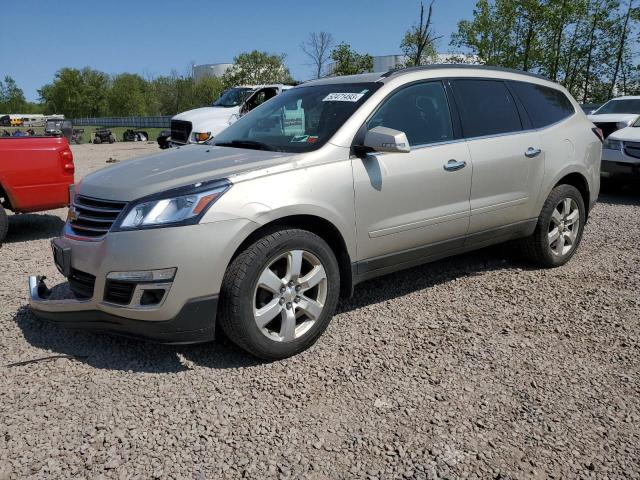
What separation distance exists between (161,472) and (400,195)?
2237 mm

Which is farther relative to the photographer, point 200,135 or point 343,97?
point 200,135

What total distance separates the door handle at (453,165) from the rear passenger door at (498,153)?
128 mm

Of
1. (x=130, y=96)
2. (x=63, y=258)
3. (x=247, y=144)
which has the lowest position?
(x=63, y=258)

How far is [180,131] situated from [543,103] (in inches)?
404

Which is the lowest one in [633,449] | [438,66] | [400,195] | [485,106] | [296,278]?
[633,449]

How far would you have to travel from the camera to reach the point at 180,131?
13.4 m

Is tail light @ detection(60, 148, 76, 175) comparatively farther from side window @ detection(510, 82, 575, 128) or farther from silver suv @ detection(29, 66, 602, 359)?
side window @ detection(510, 82, 575, 128)

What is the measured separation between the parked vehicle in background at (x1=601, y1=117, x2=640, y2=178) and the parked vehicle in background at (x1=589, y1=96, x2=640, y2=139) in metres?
1.11

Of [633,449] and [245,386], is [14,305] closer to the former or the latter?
[245,386]

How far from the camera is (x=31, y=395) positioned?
9.70 ft

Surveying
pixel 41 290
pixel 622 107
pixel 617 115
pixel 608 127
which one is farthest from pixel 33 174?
pixel 622 107

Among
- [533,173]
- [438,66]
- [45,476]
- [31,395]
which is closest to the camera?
[45,476]

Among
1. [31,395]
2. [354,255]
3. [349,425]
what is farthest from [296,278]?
[31,395]

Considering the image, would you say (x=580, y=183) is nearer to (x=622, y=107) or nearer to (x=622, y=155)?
(x=622, y=155)
